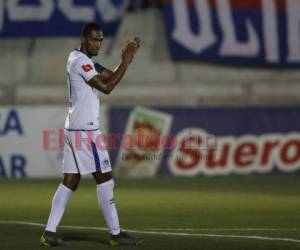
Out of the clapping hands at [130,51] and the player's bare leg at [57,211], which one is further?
the player's bare leg at [57,211]

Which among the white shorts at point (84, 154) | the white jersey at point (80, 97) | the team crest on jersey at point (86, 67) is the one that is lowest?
the white shorts at point (84, 154)

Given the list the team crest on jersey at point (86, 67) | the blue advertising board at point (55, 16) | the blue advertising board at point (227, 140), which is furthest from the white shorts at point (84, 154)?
the blue advertising board at point (55, 16)

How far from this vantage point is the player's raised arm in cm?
960

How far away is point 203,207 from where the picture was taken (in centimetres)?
1459

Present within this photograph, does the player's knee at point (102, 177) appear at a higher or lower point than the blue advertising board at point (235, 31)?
lower

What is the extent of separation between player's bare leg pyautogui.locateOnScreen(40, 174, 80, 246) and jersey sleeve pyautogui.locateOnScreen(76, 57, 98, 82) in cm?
92

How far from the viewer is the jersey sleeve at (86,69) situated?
9734 millimetres

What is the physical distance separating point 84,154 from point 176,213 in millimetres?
4026

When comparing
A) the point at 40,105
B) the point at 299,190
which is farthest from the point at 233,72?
the point at 299,190

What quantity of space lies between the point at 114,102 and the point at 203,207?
344 inches

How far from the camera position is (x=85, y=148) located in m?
9.83

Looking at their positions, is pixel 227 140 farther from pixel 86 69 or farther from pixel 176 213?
pixel 86 69

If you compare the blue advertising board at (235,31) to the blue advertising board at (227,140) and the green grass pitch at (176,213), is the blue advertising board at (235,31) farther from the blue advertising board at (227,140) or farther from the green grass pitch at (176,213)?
the green grass pitch at (176,213)

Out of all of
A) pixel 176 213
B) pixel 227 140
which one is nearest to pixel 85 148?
pixel 176 213
